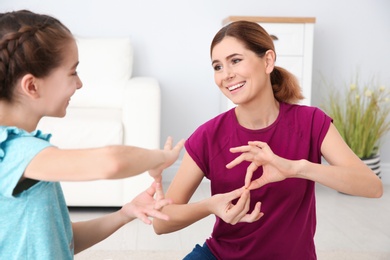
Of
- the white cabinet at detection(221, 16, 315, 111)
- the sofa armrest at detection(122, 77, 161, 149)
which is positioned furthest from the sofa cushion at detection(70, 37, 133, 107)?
the white cabinet at detection(221, 16, 315, 111)

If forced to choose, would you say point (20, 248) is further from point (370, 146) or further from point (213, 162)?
point (370, 146)

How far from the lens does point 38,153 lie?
999mm

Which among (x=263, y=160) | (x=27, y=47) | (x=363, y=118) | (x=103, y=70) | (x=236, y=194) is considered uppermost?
(x=27, y=47)

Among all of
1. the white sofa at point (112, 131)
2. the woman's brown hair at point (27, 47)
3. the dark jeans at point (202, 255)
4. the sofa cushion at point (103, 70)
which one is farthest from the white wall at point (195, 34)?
A: the woman's brown hair at point (27, 47)

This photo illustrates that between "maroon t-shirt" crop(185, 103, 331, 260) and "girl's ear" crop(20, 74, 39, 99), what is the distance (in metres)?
0.67

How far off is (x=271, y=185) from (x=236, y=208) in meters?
0.24

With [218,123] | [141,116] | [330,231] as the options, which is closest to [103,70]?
[141,116]

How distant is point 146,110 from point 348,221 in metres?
A: 1.17

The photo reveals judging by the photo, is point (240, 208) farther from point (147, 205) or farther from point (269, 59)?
point (269, 59)

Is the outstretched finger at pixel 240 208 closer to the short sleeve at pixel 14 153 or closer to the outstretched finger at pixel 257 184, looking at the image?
the outstretched finger at pixel 257 184

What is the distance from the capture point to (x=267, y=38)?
1.80 m

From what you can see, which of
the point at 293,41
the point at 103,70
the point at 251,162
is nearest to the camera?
the point at 251,162

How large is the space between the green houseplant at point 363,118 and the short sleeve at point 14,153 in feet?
10.00

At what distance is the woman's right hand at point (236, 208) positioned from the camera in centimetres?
149
